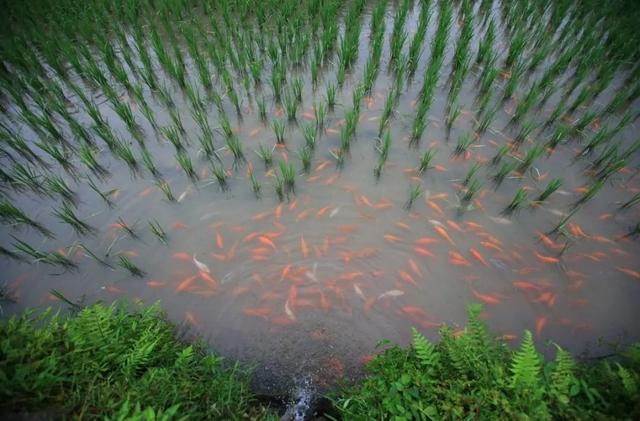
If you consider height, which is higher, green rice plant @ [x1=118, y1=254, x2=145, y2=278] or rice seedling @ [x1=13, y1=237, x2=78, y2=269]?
green rice plant @ [x1=118, y1=254, x2=145, y2=278]

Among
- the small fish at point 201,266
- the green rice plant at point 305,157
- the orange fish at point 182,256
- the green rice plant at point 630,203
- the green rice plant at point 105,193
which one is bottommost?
the small fish at point 201,266

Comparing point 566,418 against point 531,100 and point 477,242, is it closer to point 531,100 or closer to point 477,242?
point 477,242

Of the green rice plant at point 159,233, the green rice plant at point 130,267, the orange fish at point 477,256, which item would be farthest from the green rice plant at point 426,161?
the green rice plant at point 130,267

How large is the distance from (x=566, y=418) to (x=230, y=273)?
1912 mm

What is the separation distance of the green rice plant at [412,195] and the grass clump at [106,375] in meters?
1.70

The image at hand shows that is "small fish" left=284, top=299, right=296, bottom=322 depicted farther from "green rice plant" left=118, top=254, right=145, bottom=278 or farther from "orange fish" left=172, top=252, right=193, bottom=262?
"green rice plant" left=118, top=254, right=145, bottom=278

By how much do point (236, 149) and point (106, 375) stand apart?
1.86 metres

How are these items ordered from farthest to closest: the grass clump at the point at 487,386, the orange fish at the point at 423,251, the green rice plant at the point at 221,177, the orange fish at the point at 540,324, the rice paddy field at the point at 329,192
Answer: the green rice plant at the point at 221,177 → the orange fish at the point at 423,251 → the rice paddy field at the point at 329,192 → the orange fish at the point at 540,324 → the grass clump at the point at 487,386

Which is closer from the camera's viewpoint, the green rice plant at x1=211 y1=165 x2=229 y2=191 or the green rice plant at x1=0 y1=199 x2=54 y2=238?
the green rice plant at x1=0 y1=199 x2=54 y2=238

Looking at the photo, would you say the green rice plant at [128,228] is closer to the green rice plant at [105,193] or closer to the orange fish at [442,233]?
the green rice plant at [105,193]

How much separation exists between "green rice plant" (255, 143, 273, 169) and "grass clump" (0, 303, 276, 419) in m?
1.48

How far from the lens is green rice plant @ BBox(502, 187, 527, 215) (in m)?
2.39

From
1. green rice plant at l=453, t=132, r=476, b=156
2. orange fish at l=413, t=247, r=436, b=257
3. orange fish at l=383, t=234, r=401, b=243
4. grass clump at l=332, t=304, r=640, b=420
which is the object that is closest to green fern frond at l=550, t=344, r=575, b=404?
grass clump at l=332, t=304, r=640, b=420

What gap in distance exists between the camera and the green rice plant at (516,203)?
2.39 meters
